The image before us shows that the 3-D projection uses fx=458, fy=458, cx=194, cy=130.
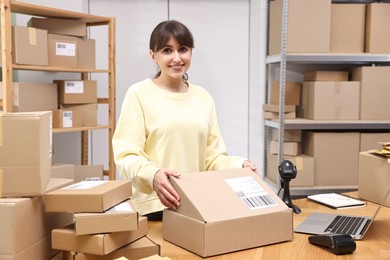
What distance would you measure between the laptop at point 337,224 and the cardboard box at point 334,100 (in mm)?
1624

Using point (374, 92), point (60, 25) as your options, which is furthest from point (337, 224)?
point (60, 25)

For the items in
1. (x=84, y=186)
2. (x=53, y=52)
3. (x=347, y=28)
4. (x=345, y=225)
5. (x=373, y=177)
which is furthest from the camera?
(x=347, y=28)

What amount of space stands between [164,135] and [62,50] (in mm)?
1552

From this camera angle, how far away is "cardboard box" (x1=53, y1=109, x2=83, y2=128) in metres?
2.94

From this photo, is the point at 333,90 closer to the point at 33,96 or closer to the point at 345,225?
the point at 345,225

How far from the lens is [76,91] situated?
3039 millimetres

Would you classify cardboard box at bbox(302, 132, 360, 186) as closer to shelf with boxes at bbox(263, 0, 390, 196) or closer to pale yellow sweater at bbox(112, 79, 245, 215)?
shelf with boxes at bbox(263, 0, 390, 196)

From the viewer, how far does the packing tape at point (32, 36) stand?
2.72 m

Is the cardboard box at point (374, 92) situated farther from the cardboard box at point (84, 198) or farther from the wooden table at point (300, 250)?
the cardboard box at point (84, 198)

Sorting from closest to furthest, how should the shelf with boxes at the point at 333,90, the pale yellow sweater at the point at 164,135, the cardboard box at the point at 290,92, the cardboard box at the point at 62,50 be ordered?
the pale yellow sweater at the point at 164,135 → the cardboard box at the point at 62,50 → the shelf with boxes at the point at 333,90 → the cardboard box at the point at 290,92

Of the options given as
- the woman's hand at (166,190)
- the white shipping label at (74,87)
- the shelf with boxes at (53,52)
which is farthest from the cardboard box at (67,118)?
the woman's hand at (166,190)

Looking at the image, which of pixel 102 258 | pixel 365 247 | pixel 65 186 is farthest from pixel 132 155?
pixel 365 247

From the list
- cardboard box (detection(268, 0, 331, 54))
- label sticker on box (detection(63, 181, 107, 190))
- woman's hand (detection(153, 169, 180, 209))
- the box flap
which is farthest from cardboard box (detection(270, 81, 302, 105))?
label sticker on box (detection(63, 181, 107, 190))

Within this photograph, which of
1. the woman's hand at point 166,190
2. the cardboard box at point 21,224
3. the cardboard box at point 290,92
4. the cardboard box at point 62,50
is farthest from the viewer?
the cardboard box at point 290,92
